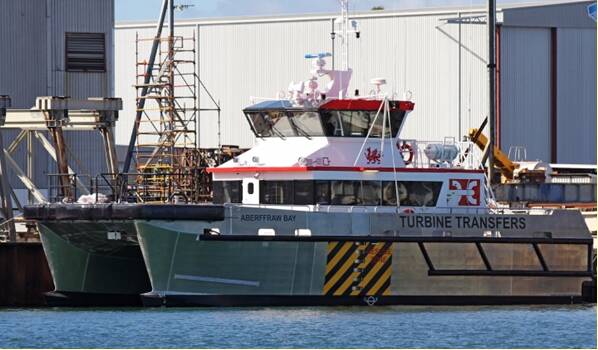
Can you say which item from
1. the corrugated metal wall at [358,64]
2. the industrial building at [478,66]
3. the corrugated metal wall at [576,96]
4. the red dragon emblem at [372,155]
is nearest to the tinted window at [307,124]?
the red dragon emblem at [372,155]

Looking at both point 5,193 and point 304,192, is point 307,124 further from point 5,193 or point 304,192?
point 5,193

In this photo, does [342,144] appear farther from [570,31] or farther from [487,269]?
[570,31]

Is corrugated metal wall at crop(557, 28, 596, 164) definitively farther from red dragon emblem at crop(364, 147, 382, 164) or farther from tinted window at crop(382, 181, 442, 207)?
red dragon emblem at crop(364, 147, 382, 164)

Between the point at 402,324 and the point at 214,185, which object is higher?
the point at 214,185

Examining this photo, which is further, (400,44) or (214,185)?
(400,44)

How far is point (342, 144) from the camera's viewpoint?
110 feet

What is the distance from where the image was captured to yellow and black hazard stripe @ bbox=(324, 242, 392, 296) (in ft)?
107

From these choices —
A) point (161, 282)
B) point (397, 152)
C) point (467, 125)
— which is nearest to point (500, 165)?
→ point (467, 125)

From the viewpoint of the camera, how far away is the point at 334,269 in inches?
1284

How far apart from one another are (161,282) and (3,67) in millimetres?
17011

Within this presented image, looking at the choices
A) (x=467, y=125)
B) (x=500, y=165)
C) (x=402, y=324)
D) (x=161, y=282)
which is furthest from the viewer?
(x=467, y=125)

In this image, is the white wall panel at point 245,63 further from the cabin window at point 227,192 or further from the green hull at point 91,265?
the cabin window at point 227,192

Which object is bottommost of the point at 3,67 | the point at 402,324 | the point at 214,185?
the point at 402,324

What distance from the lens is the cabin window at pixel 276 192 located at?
3291 cm
